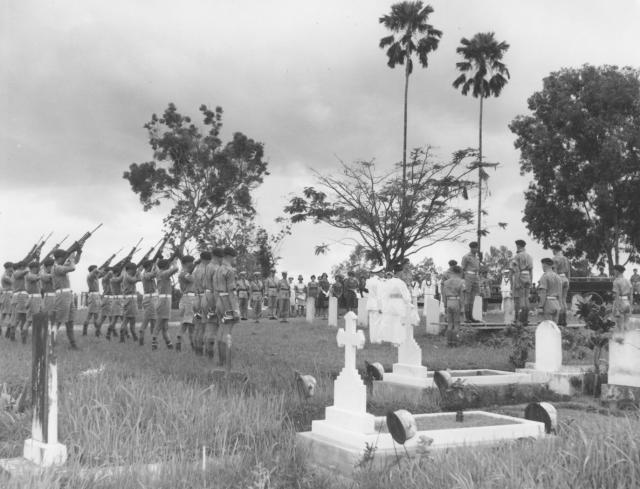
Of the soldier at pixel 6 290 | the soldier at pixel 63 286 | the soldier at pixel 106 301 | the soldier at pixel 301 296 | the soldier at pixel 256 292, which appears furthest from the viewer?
the soldier at pixel 301 296

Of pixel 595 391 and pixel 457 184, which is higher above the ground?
pixel 457 184

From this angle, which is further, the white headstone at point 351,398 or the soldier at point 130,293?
the soldier at point 130,293

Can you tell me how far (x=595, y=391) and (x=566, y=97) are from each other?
27.7 m

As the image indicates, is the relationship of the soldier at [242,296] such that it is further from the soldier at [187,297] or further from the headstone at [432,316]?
the soldier at [187,297]

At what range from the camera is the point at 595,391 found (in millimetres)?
11656

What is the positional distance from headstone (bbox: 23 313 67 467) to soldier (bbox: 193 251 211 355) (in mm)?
8301

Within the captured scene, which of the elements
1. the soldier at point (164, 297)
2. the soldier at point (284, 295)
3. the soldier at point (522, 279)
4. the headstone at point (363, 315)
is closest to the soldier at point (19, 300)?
the soldier at point (164, 297)

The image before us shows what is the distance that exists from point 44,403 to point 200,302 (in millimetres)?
9123

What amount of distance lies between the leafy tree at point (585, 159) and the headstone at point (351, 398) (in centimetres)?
3016

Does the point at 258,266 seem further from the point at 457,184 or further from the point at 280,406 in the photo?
the point at 280,406

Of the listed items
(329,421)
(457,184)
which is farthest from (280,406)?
(457,184)

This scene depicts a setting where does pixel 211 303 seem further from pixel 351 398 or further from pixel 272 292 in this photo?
pixel 272 292

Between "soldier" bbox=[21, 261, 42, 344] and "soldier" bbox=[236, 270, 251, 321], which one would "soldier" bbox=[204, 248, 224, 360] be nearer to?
"soldier" bbox=[21, 261, 42, 344]

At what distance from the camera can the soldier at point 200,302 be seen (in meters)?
14.9
